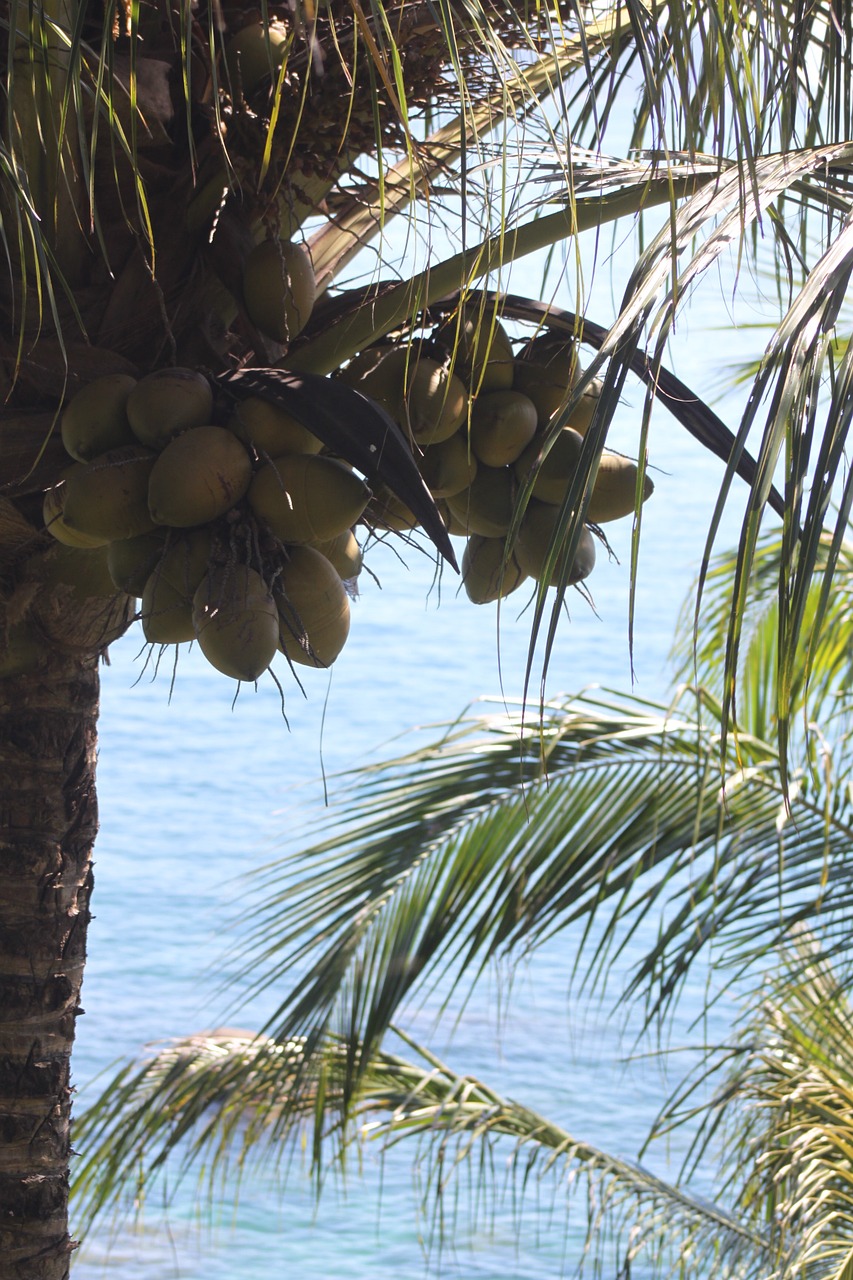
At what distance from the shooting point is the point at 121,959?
29.0 ft

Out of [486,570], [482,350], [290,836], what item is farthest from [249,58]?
[290,836]

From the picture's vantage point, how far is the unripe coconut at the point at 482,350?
84cm

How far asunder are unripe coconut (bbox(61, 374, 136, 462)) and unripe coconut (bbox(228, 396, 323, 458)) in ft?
0.20

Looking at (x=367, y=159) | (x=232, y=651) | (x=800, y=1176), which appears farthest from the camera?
(x=800, y=1176)

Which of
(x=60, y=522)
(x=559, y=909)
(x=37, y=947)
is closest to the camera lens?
(x=60, y=522)

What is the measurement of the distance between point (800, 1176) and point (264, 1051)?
32.9 inches

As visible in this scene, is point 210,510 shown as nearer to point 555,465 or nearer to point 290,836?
point 555,465

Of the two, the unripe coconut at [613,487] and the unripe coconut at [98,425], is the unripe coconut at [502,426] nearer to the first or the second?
the unripe coconut at [613,487]

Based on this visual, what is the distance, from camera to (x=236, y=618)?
2.45 feet

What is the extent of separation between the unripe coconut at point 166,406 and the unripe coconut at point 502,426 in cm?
16

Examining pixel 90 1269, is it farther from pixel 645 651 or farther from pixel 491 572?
pixel 645 651

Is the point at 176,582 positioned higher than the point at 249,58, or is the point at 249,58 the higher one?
the point at 249,58

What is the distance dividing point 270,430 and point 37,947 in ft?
1.72

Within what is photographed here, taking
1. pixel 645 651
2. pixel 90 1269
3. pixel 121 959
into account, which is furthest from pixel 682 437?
pixel 90 1269
